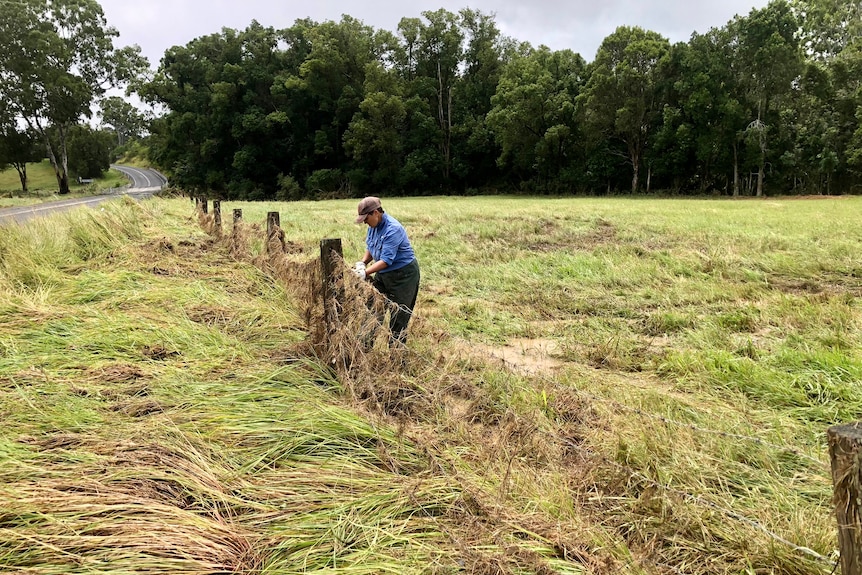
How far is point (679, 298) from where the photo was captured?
6605 millimetres

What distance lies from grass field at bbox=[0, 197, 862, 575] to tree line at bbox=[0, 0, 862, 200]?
29.5 meters

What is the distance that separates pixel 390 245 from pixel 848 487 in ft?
11.4

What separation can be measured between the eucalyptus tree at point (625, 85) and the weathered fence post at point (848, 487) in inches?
1316

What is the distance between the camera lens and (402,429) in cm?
278

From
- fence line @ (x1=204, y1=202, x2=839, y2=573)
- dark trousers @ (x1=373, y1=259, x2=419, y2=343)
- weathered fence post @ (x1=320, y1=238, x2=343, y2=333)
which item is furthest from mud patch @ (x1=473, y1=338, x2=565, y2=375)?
weathered fence post @ (x1=320, y1=238, x2=343, y2=333)

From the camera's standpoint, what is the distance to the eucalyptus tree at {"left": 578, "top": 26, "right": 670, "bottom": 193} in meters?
31.0

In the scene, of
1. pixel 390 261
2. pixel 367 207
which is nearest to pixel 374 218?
pixel 367 207

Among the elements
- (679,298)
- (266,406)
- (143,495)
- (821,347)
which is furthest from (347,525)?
(679,298)

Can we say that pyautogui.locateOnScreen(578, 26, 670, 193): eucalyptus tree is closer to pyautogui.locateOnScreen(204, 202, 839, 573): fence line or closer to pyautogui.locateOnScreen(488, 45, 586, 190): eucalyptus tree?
pyautogui.locateOnScreen(488, 45, 586, 190): eucalyptus tree

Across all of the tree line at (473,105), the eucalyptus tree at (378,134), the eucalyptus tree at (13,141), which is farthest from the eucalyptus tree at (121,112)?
the eucalyptus tree at (378,134)

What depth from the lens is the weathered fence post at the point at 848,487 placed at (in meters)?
1.11

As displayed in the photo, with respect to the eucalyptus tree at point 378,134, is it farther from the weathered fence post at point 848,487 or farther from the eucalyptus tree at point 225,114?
the weathered fence post at point 848,487

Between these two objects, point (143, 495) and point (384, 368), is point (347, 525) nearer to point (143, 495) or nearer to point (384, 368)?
point (143, 495)

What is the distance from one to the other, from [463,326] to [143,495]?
413 cm
